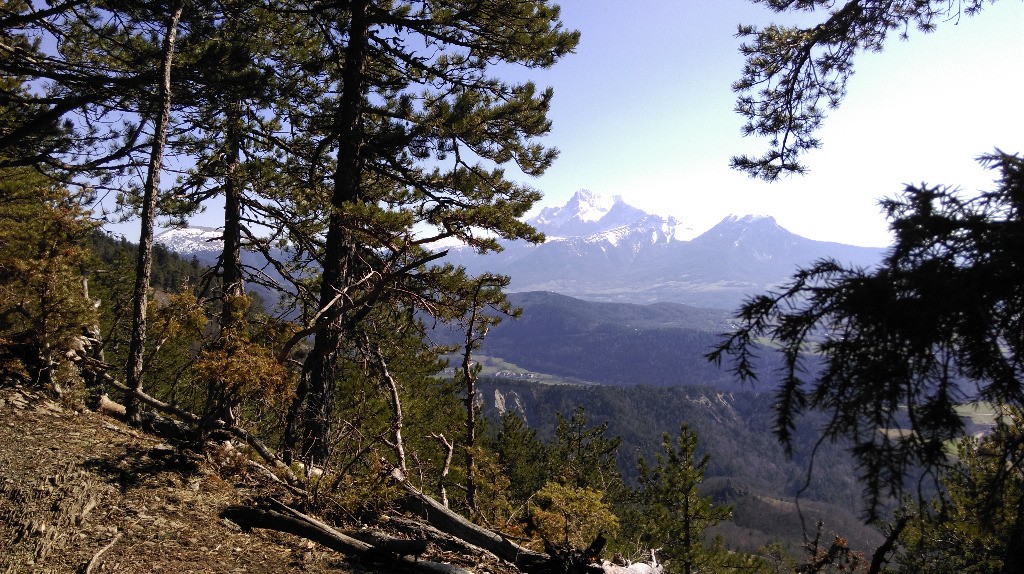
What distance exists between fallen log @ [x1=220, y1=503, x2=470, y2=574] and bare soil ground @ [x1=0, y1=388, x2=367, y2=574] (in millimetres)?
94

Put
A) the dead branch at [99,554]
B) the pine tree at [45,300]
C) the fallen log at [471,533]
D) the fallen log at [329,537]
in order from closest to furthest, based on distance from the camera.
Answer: the dead branch at [99,554] → the fallen log at [329,537] → the fallen log at [471,533] → the pine tree at [45,300]

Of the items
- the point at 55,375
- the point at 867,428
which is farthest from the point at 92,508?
the point at 867,428

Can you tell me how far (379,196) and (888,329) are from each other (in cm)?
857

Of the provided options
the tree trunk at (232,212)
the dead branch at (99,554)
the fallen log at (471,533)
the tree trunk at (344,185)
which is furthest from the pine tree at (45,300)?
the fallen log at (471,533)

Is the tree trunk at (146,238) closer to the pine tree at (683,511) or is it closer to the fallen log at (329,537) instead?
the fallen log at (329,537)

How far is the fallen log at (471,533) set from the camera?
5008 mm

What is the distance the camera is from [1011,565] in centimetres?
239

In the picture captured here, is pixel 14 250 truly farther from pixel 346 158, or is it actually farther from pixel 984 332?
pixel 984 332

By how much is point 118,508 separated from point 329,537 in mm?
1773

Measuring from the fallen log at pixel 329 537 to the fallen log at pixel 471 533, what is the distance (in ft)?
2.60

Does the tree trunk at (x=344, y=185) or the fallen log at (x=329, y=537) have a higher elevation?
the tree trunk at (x=344, y=185)

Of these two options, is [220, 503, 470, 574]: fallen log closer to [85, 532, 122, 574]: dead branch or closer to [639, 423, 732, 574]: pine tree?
[85, 532, 122, 574]: dead branch

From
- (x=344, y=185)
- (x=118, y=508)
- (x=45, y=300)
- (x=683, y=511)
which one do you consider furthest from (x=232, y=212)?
(x=683, y=511)

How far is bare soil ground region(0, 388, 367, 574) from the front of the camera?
372 cm
